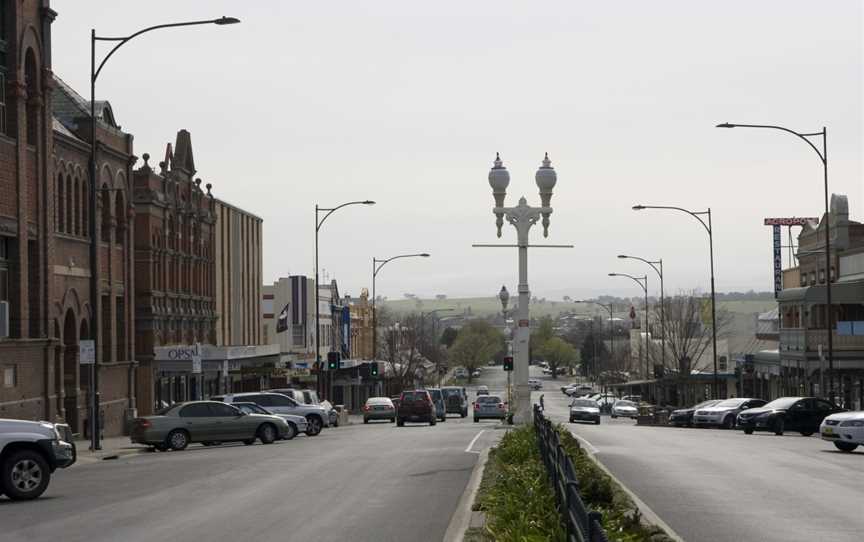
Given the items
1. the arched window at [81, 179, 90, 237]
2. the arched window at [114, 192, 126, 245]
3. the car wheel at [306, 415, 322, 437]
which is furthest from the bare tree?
the arched window at [81, 179, 90, 237]

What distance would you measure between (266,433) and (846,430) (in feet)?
50.9

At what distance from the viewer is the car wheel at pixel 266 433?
36.9m

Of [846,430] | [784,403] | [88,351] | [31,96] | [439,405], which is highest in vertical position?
[31,96]

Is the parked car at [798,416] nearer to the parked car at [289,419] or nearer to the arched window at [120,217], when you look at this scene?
the parked car at [289,419]

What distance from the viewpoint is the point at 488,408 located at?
60.2m

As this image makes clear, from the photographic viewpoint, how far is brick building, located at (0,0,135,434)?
125 feet

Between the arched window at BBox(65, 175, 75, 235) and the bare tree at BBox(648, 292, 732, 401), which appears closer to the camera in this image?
the arched window at BBox(65, 175, 75, 235)

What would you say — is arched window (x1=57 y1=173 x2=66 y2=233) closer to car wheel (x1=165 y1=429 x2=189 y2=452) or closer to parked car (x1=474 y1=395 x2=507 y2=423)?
car wheel (x1=165 y1=429 x2=189 y2=452)

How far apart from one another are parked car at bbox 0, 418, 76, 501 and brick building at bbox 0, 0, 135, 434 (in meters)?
13.6

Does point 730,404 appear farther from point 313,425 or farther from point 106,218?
point 106,218

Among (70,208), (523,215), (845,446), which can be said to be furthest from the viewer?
(70,208)

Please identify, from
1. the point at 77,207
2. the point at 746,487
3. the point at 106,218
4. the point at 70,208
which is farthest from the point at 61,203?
the point at 746,487

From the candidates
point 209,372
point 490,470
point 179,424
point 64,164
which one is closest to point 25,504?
point 490,470

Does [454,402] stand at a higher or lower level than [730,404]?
lower
